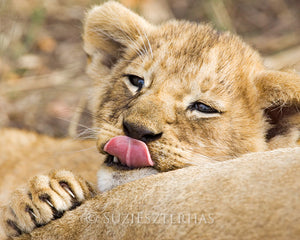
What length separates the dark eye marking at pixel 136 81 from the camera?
7.64 ft

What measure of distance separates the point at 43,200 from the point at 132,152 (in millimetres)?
378

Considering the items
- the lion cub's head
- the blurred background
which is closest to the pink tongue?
the lion cub's head

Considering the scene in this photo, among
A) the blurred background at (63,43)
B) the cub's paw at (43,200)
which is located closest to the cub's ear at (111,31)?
the blurred background at (63,43)

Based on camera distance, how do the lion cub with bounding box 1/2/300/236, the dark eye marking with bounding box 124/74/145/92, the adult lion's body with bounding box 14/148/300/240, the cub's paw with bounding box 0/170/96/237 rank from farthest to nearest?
the dark eye marking with bounding box 124/74/145/92 < the lion cub with bounding box 1/2/300/236 < the cub's paw with bounding box 0/170/96/237 < the adult lion's body with bounding box 14/148/300/240

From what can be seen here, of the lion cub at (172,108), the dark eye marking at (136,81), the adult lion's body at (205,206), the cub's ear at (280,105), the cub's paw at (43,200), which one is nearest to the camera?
the adult lion's body at (205,206)

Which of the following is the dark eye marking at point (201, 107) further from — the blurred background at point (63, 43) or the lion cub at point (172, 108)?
the blurred background at point (63, 43)

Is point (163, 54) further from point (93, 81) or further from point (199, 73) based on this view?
point (93, 81)

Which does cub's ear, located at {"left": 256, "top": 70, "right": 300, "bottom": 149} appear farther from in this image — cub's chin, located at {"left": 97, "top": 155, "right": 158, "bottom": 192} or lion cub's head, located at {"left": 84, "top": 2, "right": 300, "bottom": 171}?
cub's chin, located at {"left": 97, "top": 155, "right": 158, "bottom": 192}

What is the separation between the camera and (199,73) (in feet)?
7.15

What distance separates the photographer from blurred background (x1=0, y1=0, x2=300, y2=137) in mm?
Answer: 3846

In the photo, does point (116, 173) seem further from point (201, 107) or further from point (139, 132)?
Answer: point (201, 107)

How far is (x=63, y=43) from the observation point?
465 cm

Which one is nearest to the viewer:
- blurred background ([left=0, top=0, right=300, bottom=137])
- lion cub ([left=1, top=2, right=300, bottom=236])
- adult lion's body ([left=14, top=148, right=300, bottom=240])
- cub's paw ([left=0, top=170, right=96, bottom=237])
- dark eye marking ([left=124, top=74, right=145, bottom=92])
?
adult lion's body ([left=14, top=148, right=300, bottom=240])

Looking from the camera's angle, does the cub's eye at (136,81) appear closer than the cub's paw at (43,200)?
No
